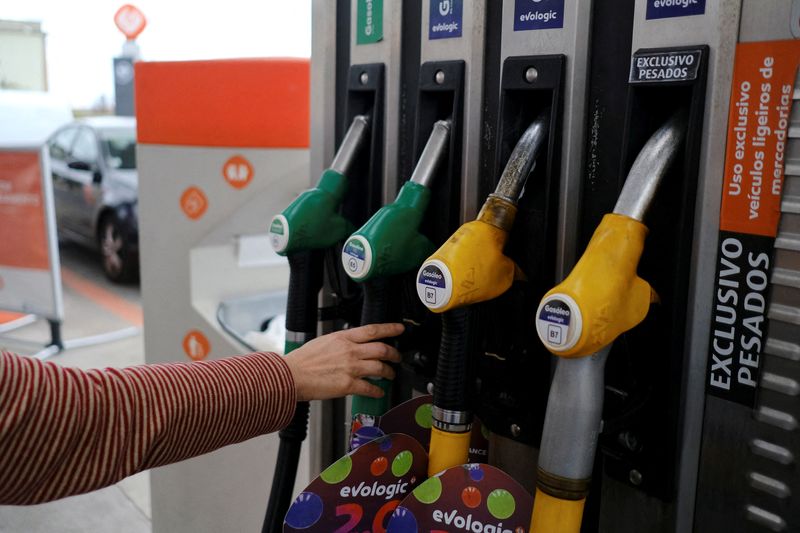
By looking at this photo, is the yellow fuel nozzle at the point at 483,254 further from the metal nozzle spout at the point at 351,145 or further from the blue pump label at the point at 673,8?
the metal nozzle spout at the point at 351,145

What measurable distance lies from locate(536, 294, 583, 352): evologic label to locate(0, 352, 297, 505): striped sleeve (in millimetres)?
406

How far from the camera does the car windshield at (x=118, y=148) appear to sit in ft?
23.0

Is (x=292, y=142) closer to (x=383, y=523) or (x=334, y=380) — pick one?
(x=334, y=380)

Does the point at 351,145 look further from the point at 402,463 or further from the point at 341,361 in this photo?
the point at 402,463

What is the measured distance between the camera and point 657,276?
2.93ft

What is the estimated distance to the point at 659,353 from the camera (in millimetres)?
891

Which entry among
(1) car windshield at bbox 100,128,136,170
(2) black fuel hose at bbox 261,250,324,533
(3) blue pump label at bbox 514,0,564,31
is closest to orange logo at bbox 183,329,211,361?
(2) black fuel hose at bbox 261,250,324,533

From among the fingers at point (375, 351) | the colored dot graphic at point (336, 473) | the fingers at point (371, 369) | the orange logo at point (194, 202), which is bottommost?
the colored dot graphic at point (336, 473)

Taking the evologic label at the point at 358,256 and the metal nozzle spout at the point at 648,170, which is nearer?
the metal nozzle spout at the point at 648,170

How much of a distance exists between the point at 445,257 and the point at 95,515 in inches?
111

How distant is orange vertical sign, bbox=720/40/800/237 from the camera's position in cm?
76

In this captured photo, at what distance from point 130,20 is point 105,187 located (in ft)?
7.84

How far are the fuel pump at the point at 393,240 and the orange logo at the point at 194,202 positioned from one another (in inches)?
38.4

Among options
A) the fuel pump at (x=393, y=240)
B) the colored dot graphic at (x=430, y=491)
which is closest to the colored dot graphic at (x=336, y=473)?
the colored dot graphic at (x=430, y=491)
